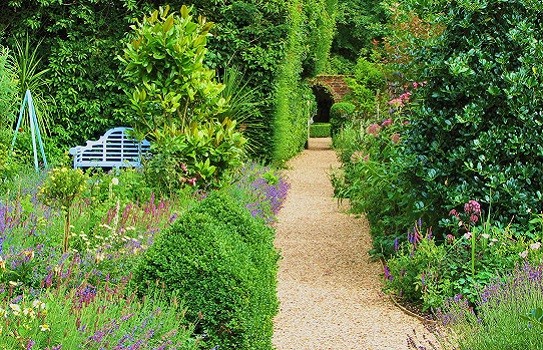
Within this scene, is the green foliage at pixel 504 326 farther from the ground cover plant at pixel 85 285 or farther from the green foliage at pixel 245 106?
the green foliage at pixel 245 106

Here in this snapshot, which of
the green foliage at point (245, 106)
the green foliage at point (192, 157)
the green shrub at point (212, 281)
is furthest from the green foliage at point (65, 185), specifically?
the green foliage at point (245, 106)

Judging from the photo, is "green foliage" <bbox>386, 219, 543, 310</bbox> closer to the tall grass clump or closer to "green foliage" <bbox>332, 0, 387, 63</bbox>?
the tall grass clump

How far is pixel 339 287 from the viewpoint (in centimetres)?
649

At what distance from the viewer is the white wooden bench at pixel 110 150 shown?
10.9 metres

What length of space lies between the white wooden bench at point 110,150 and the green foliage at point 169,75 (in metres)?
1.88

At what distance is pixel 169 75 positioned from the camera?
28.6 ft

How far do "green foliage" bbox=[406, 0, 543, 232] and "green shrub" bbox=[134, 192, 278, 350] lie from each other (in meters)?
2.65

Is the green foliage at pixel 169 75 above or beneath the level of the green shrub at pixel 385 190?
above

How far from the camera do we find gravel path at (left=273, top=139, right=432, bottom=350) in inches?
200

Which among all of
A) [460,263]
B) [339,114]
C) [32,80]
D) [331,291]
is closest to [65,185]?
[331,291]

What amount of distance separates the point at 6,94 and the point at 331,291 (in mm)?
5775

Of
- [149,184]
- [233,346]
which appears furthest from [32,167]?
[233,346]

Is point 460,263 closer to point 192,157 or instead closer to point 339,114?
point 192,157

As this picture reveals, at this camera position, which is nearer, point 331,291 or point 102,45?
point 331,291
